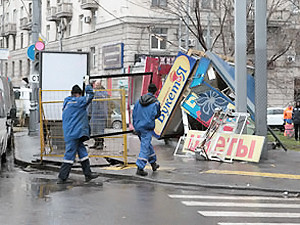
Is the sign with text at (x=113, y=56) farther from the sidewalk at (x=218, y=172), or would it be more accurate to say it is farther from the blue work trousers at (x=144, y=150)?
the blue work trousers at (x=144, y=150)

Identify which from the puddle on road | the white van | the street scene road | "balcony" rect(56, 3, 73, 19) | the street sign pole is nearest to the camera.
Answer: the street scene road

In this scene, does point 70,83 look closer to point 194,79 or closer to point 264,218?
point 194,79

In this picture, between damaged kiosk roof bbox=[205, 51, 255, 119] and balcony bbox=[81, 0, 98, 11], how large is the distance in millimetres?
25728

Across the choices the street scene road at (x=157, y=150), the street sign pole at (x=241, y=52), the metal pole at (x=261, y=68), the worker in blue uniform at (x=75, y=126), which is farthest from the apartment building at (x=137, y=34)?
the worker in blue uniform at (x=75, y=126)

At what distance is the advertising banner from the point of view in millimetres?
16016

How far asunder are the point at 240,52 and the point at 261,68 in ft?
2.06

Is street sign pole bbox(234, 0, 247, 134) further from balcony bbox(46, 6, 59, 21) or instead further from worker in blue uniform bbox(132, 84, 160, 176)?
balcony bbox(46, 6, 59, 21)

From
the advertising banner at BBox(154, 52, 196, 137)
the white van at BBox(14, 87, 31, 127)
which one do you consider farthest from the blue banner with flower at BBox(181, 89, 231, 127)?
the white van at BBox(14, 87, 31, 127)

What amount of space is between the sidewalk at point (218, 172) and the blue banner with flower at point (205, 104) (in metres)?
1.70

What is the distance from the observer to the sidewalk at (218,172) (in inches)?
394

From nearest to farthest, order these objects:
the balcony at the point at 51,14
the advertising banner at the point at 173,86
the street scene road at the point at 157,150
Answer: the street scene road at the point at 157,150, the advertising banner at the point at 173,86, the balcony at the point at 51,14

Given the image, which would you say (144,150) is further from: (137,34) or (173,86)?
(137,34)

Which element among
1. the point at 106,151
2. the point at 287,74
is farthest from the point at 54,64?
the point at 287,74

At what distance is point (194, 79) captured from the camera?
15859mm
